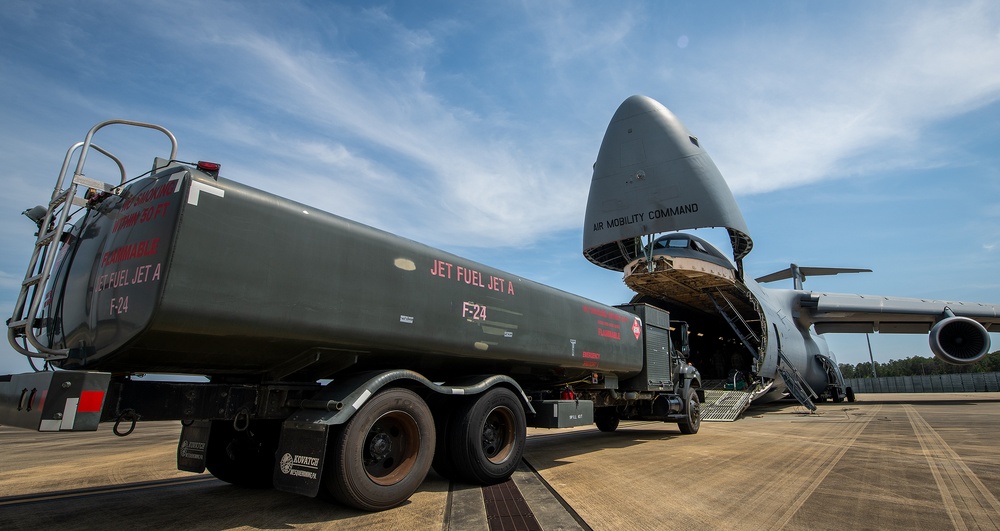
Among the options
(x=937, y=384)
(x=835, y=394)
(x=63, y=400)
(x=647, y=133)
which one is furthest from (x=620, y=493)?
(x=937, y=384)

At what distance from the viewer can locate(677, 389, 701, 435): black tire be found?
1212 cm

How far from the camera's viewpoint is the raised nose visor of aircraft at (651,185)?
16.7 m

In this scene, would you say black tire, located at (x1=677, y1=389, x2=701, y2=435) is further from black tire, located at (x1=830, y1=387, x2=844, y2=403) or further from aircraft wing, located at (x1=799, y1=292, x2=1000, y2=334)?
black tire, located at (x1=830, y1=387, x2=844, y2=403)

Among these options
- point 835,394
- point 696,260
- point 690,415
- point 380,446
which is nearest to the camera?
point 380,446

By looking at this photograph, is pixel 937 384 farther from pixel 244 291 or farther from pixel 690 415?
pixel 244 291

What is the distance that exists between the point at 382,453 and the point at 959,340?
26651 millimetres

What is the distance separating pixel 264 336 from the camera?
436 centimetres

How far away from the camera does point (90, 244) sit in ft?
16.0

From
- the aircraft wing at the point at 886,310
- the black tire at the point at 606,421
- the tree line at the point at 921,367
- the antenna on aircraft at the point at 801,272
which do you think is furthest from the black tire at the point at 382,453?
the tree line at the point at 921,367

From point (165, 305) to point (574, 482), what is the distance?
5009 mm

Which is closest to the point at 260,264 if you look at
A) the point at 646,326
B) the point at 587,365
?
the point at 587,365

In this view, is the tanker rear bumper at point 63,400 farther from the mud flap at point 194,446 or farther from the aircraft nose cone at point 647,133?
the aircraft nose cone at point 647,133

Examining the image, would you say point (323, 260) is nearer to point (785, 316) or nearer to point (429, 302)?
point (429, 302)

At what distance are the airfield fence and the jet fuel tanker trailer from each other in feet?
188
